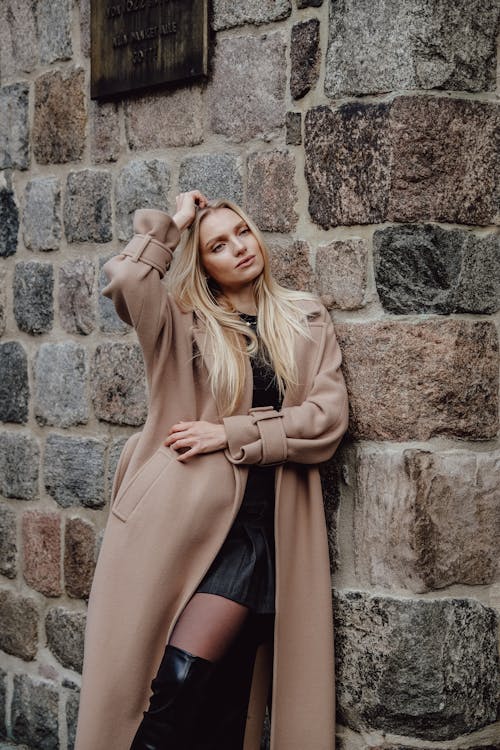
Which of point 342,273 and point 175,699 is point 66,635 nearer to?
point 175,699

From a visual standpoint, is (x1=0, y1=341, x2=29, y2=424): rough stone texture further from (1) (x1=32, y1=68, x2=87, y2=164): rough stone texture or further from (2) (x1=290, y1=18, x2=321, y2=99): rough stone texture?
(2) (x1=290, y1=18, x2=321, y2=99): rough stone texture

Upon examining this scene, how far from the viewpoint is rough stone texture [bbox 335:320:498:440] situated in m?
2.89

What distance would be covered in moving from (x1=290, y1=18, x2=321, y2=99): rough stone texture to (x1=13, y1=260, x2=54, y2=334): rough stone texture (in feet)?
4.14

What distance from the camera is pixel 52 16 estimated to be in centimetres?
388

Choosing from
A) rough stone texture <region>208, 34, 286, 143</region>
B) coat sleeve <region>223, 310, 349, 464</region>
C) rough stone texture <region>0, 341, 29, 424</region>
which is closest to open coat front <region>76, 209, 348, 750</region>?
coat sleeve <region>223, 310, 349, 464</region>

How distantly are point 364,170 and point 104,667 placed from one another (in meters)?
1.52

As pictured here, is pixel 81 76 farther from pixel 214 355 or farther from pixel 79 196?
pixel 214 355

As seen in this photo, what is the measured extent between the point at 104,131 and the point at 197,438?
4.42 ft

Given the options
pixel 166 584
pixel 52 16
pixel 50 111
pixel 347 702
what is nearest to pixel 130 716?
pixel 166 584

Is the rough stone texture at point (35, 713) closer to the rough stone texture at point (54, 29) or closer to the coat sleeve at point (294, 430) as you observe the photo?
the coat sleeve at point (294, 430)

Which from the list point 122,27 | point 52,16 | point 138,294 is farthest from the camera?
point 52,16

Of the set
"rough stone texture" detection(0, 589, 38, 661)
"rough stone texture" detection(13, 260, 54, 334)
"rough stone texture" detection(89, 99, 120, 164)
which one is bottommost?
"rough stone texture" detection(0, 589, 38, 661)

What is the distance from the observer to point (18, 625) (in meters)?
4.12

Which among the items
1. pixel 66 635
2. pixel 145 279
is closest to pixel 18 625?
pixel 66 635
